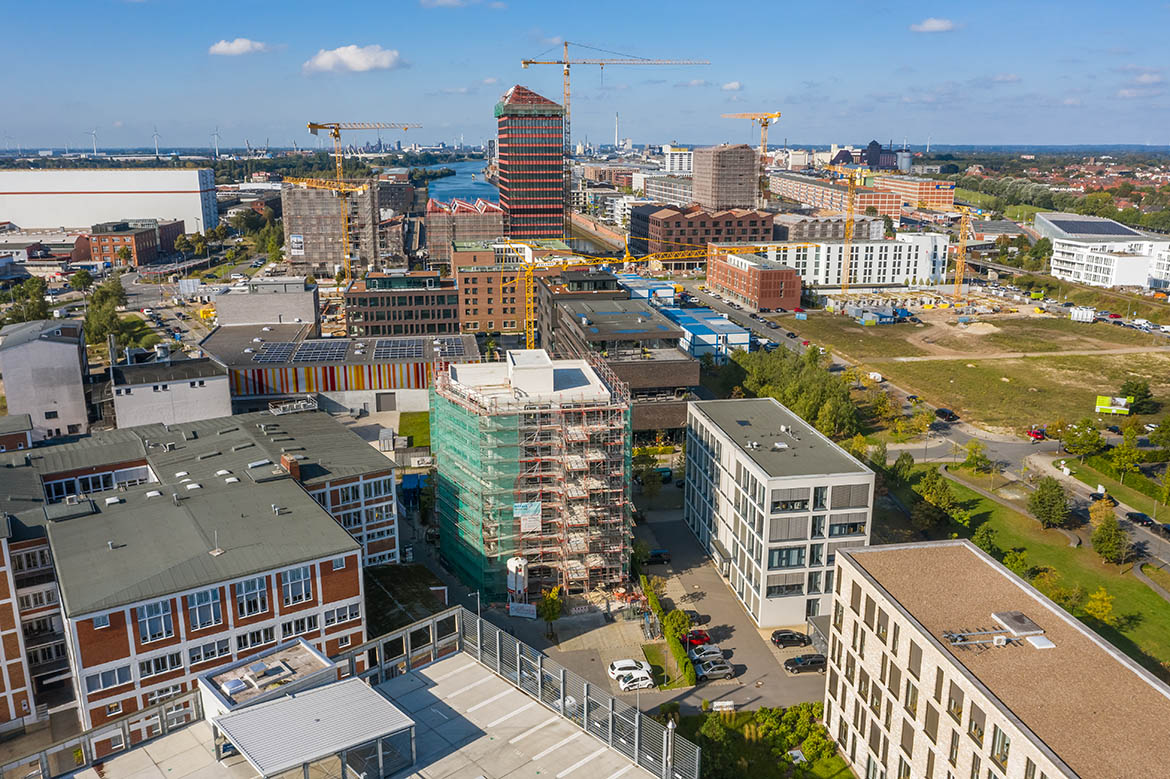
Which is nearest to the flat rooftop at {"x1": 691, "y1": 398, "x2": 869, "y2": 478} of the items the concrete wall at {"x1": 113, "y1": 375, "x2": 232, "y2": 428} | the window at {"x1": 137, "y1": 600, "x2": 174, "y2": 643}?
the window at {"x1": 137, "y1": 600, "x2": 174, "y2": 643}

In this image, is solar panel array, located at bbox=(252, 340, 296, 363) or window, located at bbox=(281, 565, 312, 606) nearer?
window, located at bbox=(281, 565, 312, 606)

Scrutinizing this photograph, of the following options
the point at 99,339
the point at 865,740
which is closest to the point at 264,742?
the point at 865,740

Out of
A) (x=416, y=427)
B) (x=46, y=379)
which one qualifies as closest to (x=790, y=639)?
(x=416, y=427)

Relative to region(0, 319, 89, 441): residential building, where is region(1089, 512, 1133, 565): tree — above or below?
below

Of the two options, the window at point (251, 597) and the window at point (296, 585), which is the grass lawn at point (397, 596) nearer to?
the window at point (296, 585)

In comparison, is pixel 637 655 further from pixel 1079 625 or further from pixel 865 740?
pixel 1079 625

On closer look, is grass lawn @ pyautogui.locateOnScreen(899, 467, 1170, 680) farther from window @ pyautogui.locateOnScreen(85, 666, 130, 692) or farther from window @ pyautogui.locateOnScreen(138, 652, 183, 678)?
window @ pyautogui.locateOnScreen(85, 666, 130, 692)

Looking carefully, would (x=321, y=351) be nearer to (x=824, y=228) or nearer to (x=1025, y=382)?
(x=1025, y=382)
